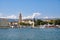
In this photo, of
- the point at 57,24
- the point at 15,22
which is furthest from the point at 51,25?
the point at 15,22

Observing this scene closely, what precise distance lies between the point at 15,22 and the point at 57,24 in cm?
403

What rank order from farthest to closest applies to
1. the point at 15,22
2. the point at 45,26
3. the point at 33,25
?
the point at 15,22
the point at 33,25
the point at 45,26

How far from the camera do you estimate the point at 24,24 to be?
749 inches

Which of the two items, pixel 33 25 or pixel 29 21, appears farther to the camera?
pixel 29 21

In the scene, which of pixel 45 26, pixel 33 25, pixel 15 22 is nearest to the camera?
pixel 45 26

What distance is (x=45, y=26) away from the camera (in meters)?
17.6

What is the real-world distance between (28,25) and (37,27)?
139 cm

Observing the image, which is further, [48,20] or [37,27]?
[48,20]

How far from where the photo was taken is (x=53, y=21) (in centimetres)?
1916

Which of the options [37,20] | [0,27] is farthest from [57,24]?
[0,27]

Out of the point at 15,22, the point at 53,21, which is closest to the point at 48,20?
the point at 53,21

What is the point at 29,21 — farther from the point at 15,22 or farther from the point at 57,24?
the point at 57,24

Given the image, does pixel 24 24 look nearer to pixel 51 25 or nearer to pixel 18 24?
pixel 18 24

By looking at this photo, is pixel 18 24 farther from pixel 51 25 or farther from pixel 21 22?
pixel 51 25
